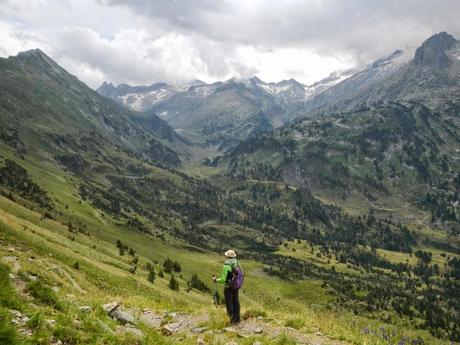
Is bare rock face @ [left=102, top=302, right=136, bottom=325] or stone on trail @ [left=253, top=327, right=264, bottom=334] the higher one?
bare rock face @ [left=102, top=302, right=136, bottom=325]

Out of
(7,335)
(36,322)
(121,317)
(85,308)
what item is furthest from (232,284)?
(7,335)

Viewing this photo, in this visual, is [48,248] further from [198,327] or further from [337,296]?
[337,296]

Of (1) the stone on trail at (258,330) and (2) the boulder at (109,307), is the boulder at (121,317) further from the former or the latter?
(1) the stone on trail at (258,330)

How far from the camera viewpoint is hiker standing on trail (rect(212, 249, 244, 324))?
73.4ft

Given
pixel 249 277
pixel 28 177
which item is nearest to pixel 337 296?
pixel 249 277

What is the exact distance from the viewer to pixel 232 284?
2258 cm

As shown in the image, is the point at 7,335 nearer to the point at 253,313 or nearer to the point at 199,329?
the point at 199,329

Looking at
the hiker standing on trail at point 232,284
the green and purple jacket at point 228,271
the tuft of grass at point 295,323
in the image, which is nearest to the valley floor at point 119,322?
the tuft of grass at point 295,323

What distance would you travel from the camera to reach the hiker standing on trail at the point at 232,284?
22.4 meters

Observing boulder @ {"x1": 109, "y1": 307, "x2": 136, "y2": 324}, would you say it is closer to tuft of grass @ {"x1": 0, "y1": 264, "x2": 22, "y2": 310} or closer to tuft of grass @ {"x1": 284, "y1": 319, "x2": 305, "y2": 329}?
tuft of grass @ {"x1": 0, "y1": 264, "x2": 22, "y2": 310}

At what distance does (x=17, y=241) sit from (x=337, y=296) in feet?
548

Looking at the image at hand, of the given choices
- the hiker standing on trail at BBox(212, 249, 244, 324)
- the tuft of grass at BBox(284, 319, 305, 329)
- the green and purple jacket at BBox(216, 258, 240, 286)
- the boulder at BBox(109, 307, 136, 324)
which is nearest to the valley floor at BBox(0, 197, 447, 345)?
the tuft of grass at BBox(284, 319, 305, 329)

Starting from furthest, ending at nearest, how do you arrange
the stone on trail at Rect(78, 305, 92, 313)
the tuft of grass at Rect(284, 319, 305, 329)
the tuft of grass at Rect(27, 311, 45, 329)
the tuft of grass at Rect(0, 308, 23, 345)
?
the tuft of grass at Rect(284, 319, 305, 329) → the stone on trail at Rect(78, 305, 92, 313) → the tuft of grass at Rect(27, 311, 45, 329) → the tuft of grass at Rect(0, 308, 23, 345)

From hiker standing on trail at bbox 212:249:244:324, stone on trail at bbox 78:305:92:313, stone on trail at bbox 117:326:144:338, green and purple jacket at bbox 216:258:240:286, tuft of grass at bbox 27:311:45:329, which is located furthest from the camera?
green and purple jacket at bbox 216:258:240:286
